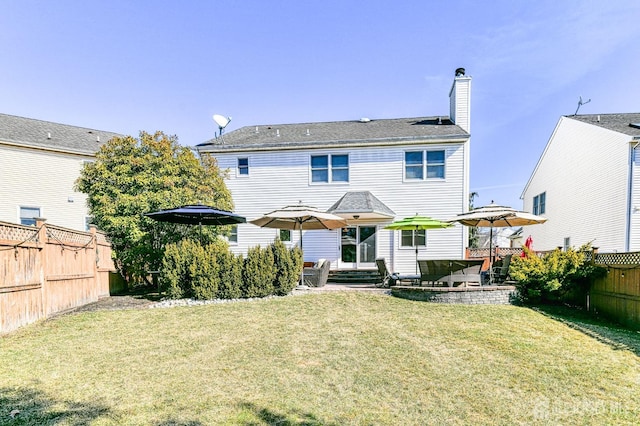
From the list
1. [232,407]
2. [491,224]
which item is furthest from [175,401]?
[491,224]

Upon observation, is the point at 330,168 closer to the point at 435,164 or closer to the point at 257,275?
the point at 435,164

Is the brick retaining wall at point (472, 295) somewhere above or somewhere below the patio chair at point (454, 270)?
below

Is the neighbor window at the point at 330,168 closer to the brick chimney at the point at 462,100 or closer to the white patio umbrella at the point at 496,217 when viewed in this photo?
the brick chimney at the point at 462,100

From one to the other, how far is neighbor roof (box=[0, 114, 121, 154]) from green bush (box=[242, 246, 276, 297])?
13.3 m

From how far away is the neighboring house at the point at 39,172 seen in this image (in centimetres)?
1470

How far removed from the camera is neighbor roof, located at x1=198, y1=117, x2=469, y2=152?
1416 centimetres

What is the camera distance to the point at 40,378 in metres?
4.03

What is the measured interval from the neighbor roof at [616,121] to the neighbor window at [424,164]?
7.50 metres

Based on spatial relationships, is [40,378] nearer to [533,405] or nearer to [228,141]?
[533,405]

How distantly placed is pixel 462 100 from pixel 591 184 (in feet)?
24.6

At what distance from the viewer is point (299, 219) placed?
10.5 meters

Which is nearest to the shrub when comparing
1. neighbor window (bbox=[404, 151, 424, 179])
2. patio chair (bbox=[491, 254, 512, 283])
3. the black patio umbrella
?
the black patio umbrella

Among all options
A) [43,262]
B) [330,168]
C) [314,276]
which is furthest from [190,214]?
[330,168]

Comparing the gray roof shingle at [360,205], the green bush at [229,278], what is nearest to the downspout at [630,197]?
the gray roof shingle at [360,205]
